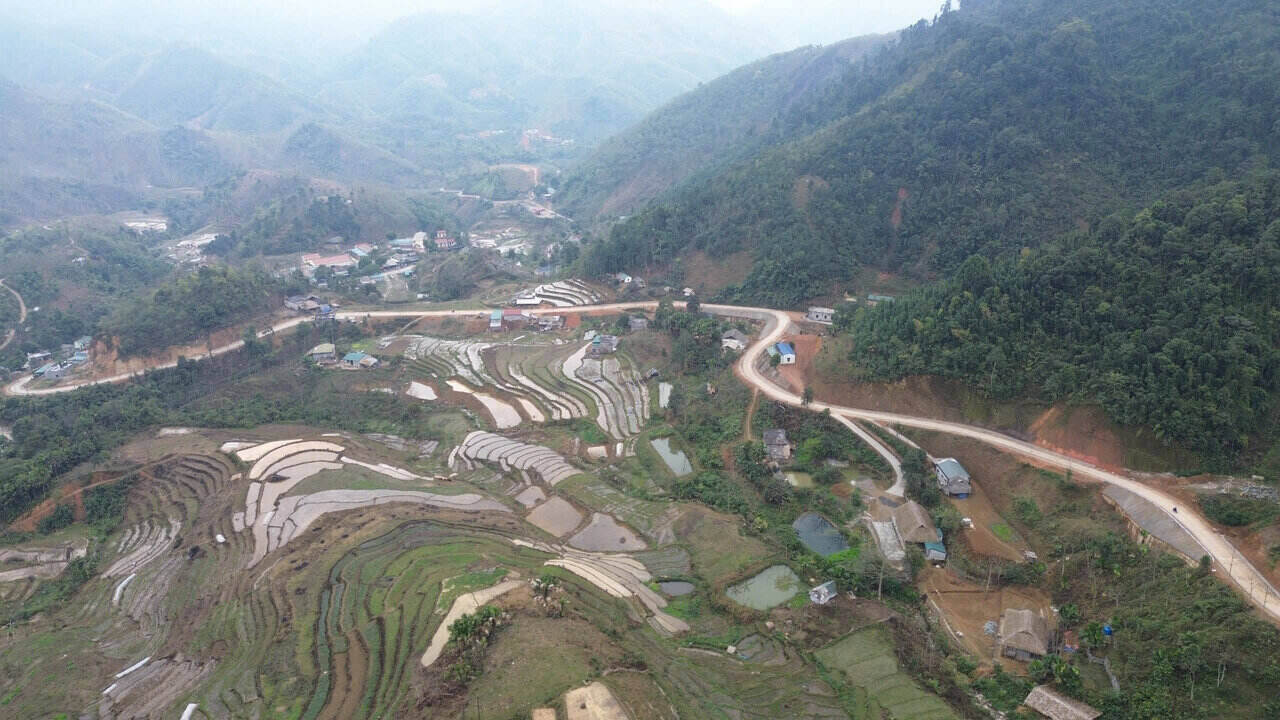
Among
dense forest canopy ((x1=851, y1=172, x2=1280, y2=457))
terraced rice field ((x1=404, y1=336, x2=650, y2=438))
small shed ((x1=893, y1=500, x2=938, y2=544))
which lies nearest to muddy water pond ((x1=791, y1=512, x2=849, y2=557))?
small shed ((x1=893, y1=500, x2=938, y2=544))

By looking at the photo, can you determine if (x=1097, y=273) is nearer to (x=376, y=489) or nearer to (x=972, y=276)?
(x=972, y=276)

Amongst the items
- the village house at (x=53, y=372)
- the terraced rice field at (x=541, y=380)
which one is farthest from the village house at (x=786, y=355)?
the village house at (x=53, y=372)

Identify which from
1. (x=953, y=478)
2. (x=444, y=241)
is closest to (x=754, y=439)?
(x=953, y=478)

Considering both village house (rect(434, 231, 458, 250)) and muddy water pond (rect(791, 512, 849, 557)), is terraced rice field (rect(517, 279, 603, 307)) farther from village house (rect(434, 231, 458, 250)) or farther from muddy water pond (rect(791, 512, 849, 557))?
muddy water pond (rect(791, 512, 849, 557))

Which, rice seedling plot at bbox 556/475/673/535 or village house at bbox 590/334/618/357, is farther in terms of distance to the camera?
village house at bbox 590/334/618/357

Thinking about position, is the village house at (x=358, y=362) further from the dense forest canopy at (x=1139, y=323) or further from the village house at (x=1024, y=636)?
the village house at (x=1024, y=636)

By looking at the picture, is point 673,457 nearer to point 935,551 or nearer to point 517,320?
point 935,551
